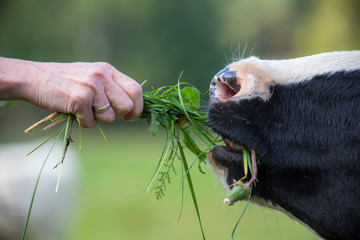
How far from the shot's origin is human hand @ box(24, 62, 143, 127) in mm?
2260

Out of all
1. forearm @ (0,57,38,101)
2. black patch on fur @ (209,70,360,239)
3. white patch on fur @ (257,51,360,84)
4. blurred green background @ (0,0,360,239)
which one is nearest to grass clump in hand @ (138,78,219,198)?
black patch on fur @ (209,70,360,239)

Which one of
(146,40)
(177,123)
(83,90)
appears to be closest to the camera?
(83,90)

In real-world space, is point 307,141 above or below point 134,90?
below

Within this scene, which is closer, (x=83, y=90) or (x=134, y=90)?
(x=83, y=90)

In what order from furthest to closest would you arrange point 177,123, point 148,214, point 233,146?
point 148,214, point 177,123, point 233,146

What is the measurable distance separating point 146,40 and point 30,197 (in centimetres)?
1892

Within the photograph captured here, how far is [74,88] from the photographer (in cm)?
225

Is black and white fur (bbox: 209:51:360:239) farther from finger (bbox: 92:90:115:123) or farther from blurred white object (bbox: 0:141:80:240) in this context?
blurred white object (bbox: 0:141:80:240)

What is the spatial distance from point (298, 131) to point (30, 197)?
4445 millimetres

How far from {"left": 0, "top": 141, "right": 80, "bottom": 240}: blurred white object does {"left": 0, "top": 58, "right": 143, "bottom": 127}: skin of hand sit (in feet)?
11.6

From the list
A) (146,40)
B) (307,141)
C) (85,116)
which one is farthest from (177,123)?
(146,40)

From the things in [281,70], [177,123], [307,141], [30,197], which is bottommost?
[30,197]

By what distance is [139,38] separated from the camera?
81.6 ft

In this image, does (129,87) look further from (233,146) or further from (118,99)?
(233,146)
